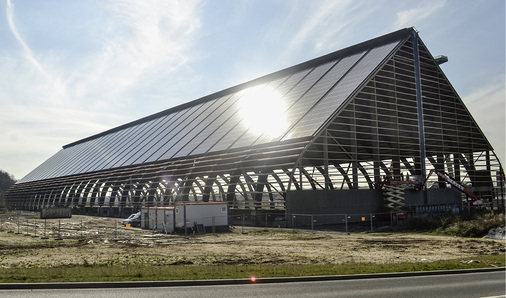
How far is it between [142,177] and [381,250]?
133 ft

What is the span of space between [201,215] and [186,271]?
20971 millimetres

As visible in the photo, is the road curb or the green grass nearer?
the road curb

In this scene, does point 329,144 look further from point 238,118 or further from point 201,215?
point 238,118

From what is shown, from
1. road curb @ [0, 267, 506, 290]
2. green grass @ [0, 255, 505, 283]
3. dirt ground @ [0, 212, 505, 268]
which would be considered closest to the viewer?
road curb @ [0, 267, 506, 290]

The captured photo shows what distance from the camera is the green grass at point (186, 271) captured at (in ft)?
48.5

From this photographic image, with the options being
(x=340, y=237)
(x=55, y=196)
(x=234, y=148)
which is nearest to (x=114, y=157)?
(x=55, y=196)

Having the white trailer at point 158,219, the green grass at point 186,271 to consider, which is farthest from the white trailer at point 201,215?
the green grass at point 186,271

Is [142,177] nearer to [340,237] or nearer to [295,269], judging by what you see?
[340,237]

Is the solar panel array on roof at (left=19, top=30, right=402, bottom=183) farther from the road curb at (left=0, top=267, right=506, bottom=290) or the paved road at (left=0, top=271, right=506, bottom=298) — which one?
the paved road at (left=0, top=271, right=506, bottom=298)

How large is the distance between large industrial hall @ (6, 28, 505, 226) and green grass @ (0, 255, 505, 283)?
2090 centimetres

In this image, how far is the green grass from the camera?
14789 mm

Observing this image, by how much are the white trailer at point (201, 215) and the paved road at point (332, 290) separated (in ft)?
72.3

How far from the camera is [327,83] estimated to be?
48688mm

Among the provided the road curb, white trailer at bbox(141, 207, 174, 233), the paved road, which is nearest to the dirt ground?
the road curb
